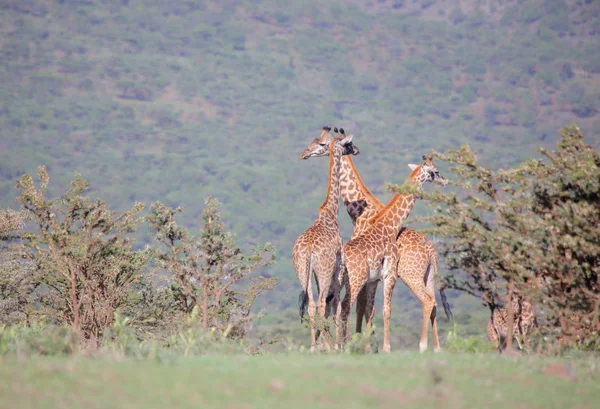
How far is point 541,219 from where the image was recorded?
564 inches

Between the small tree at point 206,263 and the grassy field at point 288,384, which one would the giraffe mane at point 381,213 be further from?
the grassy field at point 288,384

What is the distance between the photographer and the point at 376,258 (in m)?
17.1

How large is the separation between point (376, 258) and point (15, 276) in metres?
8.21

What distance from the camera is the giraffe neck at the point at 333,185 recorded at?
18.2 metres

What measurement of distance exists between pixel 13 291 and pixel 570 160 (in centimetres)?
1235

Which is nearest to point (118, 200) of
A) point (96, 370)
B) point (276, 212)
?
point (276, 212)

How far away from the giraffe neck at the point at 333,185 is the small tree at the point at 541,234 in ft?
9.86

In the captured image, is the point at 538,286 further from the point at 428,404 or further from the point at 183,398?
the point at 183,398

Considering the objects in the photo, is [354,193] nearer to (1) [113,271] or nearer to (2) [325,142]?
(2) [325,142]

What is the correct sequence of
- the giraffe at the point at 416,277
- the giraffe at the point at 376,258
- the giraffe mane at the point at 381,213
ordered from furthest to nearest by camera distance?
1. the giraffe mane at the point at 381,213
2. the giraffe at the point at 416,277
3. the giraffe at the point at 376,258

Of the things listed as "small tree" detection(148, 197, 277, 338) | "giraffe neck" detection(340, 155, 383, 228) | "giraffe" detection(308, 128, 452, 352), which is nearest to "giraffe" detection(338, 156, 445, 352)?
"giraffe" detection(308, 128, 452, 352)

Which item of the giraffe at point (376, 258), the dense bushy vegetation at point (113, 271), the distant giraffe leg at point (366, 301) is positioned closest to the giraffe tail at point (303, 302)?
the giraffe at point (376, 258)

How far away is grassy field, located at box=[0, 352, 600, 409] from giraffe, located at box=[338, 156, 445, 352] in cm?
587

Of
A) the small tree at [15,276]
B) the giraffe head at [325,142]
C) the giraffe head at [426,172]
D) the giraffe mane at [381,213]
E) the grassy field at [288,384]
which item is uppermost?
the giraffe head at [325,142]
